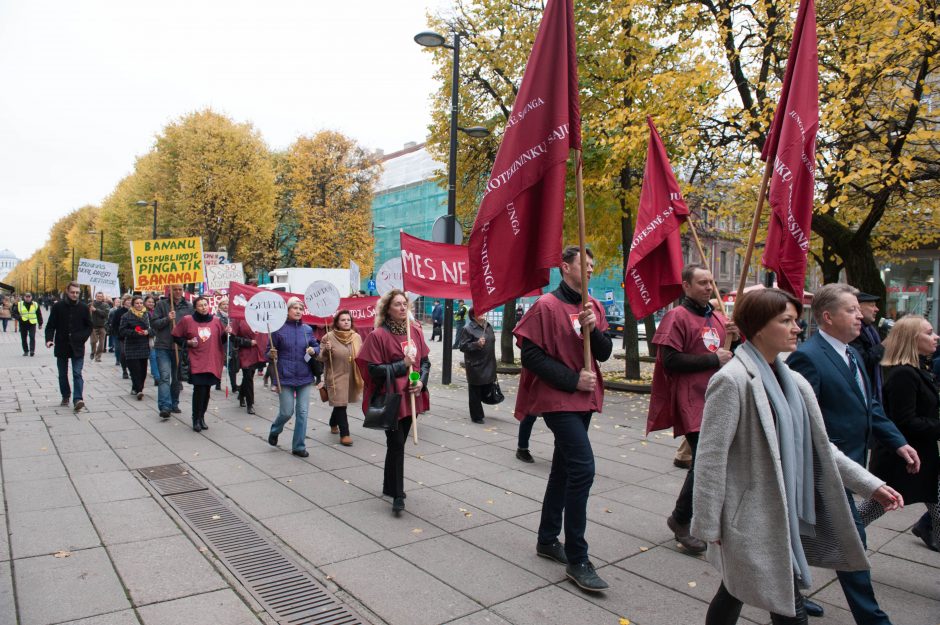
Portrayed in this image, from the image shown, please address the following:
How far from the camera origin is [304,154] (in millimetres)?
43844

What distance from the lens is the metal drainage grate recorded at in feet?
12.3

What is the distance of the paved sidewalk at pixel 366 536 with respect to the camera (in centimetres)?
379

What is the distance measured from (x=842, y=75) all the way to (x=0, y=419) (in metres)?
14.4

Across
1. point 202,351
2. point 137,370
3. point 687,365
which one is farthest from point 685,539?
point 137,370

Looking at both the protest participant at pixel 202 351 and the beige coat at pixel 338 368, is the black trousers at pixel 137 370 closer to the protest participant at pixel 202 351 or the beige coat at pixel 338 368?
the protest participant at pixel 202 351

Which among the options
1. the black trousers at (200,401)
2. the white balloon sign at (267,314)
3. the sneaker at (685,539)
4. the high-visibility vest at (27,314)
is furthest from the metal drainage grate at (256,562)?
the high-visibility vest at (27,314)

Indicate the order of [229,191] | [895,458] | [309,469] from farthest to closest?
[229,191] → [309,469] → [895,458]

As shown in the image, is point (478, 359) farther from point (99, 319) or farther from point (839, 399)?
point (99, 319)

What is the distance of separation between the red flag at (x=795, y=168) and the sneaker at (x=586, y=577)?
2362mm

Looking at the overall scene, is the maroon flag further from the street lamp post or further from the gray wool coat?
the street lamp post

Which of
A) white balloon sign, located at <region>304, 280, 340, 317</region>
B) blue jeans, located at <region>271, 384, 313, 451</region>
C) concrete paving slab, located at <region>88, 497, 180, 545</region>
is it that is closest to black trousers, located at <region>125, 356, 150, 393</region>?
white balloon sign, located at <region>304, 280, 340, 317</region>

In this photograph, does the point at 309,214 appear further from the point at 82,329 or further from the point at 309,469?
the point at 309,469

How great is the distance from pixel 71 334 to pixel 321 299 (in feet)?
15.0

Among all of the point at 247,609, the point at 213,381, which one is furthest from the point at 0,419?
the point at 247,609
